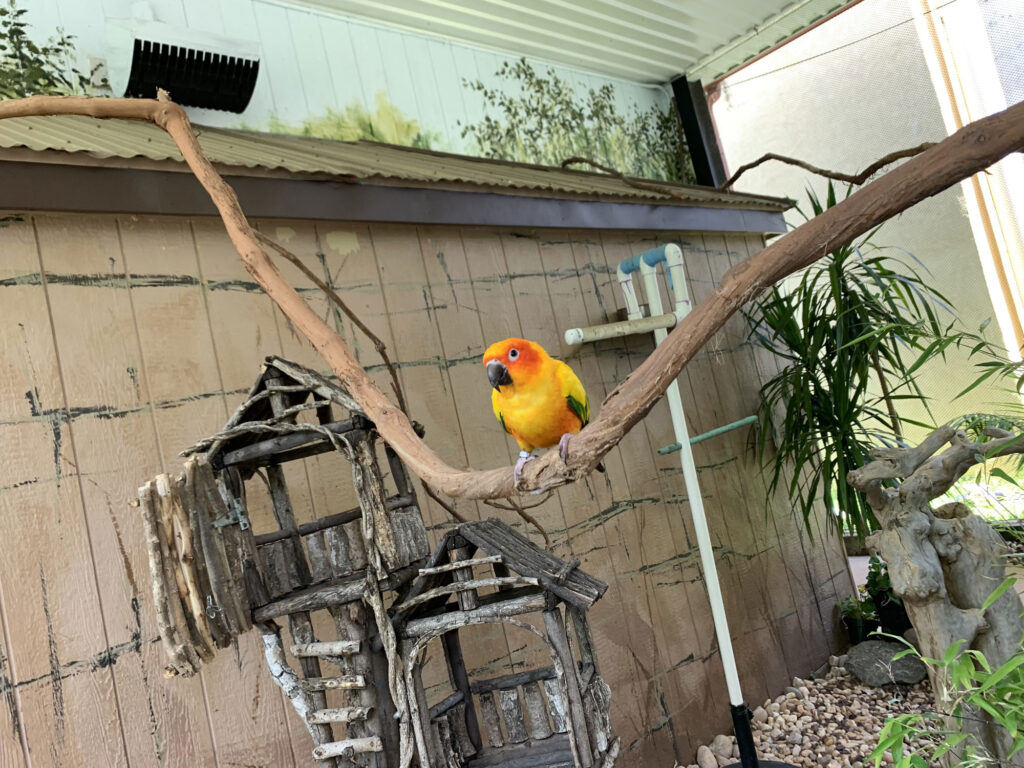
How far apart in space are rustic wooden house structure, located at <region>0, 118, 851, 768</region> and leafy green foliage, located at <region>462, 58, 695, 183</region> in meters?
0.43

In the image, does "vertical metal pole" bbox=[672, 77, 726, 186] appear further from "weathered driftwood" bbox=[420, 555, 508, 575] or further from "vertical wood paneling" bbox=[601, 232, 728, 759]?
"weathered driftwood" bbox=[420, 555, 508, 575]

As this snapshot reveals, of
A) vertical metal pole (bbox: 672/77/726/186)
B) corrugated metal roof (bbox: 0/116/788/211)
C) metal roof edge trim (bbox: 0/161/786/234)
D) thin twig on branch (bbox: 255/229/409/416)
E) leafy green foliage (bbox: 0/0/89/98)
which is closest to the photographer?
thin twig on branch (bbox: 255/229/409/416)

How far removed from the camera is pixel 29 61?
88.7 inches

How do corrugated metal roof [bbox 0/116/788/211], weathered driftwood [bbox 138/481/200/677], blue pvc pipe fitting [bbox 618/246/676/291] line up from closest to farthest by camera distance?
weathered driftwood [bbox 138/481/200/677] → corrugated metal roof [bbox 0/116/788/211] → blue pvc pipe fitting [bbox 618/246/676/291]

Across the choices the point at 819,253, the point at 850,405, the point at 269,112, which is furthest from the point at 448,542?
the point at 850,405

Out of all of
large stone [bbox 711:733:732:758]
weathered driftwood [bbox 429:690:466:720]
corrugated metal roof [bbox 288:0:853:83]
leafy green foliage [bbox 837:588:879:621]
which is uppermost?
corrugated metal roof [bbox 288:0:853:83]

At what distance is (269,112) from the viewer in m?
2.82

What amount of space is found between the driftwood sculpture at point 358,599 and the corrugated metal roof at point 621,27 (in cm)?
233

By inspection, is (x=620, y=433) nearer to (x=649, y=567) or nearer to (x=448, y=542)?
(x=448, y=542)

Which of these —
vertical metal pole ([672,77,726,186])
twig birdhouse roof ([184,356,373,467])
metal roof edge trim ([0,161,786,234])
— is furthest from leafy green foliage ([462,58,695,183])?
twig birdhouse roof ([184,356,373,467])

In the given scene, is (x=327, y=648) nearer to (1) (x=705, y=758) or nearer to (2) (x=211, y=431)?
(2) (x=211, y=431)

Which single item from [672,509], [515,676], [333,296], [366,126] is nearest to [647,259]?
[672,509]

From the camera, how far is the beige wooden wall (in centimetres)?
164

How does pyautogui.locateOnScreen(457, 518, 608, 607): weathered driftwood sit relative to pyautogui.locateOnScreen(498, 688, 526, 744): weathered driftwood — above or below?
above
